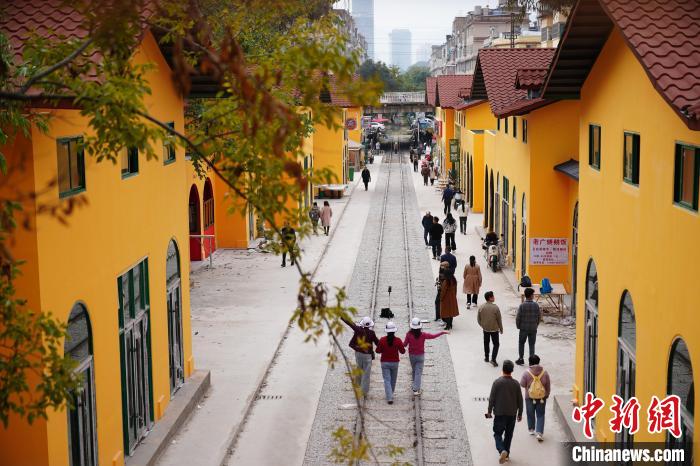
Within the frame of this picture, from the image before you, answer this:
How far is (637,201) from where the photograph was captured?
11.3m

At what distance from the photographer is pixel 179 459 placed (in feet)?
43.5

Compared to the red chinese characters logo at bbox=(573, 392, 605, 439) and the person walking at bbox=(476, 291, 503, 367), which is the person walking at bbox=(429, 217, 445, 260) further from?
the red chinese characters logo at bbox=(573, 392, 605, 439)

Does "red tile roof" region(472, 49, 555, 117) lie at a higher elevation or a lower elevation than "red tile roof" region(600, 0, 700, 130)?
higher

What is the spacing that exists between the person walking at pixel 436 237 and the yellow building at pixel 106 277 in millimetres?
14142

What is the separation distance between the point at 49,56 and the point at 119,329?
17.6 feet

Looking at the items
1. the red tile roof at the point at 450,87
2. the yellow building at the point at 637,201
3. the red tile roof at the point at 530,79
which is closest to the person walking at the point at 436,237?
the red tile roof at the point at 530,79

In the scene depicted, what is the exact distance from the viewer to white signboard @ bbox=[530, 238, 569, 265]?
2273 cm

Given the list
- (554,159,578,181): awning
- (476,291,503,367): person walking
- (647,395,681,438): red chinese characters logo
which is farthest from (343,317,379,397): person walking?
(554,159,578,181): awning

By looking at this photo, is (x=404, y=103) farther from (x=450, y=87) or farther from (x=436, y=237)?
(x=436, y=237)

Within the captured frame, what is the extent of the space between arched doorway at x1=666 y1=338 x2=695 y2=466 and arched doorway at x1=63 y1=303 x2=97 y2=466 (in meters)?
6.13

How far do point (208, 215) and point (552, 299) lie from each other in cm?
1288

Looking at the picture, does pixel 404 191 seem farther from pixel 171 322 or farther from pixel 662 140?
pixel 662 140

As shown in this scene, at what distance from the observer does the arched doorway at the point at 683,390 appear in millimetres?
9203

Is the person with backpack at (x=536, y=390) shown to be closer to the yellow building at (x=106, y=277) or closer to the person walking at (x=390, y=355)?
the person walking at (x=390, y=355)
